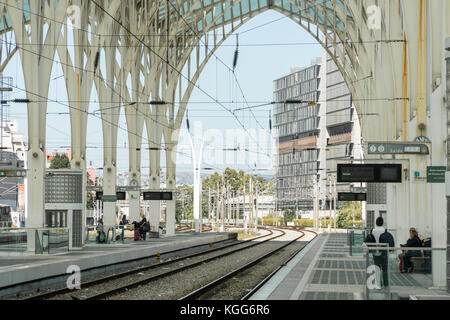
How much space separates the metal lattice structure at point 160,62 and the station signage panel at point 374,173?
56.9 inches

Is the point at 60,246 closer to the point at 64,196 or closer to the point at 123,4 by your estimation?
the point at 64,196

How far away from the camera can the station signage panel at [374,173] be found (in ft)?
75.8

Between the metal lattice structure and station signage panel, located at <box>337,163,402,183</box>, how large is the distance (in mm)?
1444

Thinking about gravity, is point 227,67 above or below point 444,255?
above

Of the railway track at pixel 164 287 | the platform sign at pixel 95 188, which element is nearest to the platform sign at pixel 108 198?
the platform sign at pixel 95 188

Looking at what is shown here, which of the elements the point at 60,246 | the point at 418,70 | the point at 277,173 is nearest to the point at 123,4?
the point at 60,246

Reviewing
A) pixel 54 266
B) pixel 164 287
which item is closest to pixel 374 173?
pixel 164 287

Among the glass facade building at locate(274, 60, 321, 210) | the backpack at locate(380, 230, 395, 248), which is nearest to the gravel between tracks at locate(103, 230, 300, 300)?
the backpack at locate(380, 230, 395, 248)

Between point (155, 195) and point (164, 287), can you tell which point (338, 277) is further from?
point (155, 195)

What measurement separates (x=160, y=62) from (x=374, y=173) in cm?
3214

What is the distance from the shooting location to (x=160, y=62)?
5334 cm

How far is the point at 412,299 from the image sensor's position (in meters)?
14.3

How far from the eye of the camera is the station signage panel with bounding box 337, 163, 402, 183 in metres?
23.1

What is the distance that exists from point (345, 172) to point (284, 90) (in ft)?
Answer: 566
